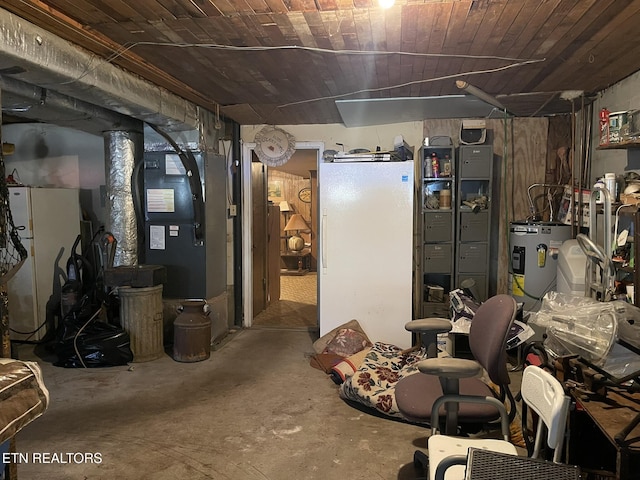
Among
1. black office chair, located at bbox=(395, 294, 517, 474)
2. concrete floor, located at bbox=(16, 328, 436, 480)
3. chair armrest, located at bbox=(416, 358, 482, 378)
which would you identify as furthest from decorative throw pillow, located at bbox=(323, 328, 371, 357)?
Result: chair armrest, located at bbox=(416, 358, 482, 378)

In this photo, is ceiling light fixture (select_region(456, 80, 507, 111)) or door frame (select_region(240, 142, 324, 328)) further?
door frame (select_region(240, 142, 324, 328))

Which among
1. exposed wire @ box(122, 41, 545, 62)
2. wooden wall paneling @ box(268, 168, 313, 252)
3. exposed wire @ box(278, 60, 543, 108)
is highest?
exposed wire @ box(122, 41, 545, 62)

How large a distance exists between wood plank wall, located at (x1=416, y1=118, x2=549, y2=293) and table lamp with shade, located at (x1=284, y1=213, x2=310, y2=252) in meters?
4.93

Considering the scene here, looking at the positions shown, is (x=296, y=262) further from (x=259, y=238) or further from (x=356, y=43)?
(x=356, y=43)

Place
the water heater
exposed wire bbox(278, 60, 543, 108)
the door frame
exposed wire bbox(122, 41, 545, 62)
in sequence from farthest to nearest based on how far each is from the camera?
1. the door frame
2. the water heater
3. exposed wire bbox(278, 60, 543, 108)
4. exposed wire bbox(122, 41, 545, 62)

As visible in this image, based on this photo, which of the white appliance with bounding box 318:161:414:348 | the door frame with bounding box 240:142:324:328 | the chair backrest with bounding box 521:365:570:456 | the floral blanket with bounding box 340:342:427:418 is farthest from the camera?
the door frame with bounding box 240:142:324:328

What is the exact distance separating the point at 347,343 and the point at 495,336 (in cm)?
207

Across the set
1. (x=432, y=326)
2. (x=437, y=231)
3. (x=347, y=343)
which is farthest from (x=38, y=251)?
(x=432, y=326)

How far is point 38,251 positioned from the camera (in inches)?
179

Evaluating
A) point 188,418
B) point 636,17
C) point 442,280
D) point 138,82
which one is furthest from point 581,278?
point 138,82

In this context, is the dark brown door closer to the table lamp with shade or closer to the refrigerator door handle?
the refrigerator door handle

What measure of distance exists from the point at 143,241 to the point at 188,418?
7.24 ft

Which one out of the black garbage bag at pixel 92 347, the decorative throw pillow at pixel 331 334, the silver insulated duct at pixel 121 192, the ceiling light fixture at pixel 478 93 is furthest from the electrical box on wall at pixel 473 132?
the black garbage bag at pixel 92 347

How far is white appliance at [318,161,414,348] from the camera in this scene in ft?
13.3
